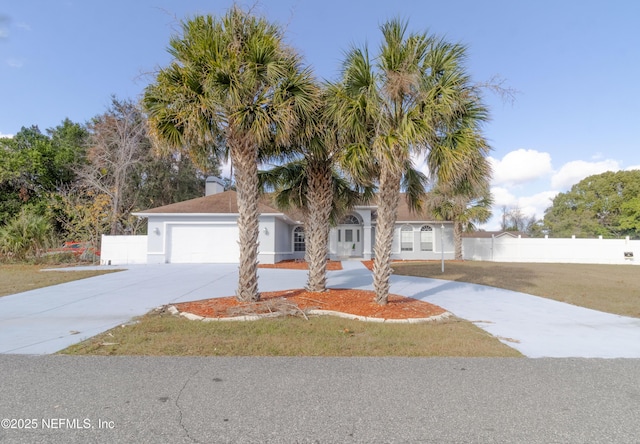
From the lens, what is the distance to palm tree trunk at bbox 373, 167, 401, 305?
8.12 m

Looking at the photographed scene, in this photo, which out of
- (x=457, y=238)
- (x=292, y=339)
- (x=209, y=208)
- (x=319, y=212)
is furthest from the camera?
(x=457, y=238)

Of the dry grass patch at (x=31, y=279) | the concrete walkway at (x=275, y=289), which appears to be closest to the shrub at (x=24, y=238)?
the dry grass patch at (x=31, y=279)

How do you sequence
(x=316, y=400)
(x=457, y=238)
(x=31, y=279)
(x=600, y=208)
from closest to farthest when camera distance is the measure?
1. (x=316, y=400)
2. (x=31, y=279)
3. (x=457, y=238)
4. (x=600, y=208)

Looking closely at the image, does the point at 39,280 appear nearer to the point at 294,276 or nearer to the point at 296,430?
the point at 294,276

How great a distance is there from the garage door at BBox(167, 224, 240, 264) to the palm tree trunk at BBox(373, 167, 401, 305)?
1284cm

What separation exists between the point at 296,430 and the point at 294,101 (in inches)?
256

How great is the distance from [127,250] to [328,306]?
51.8ft

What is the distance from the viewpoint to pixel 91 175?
25.5m

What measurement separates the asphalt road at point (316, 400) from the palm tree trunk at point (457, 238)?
20.6 metres

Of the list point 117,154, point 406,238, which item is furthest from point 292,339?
point 117,154

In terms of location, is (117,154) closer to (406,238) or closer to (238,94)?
(406,238)

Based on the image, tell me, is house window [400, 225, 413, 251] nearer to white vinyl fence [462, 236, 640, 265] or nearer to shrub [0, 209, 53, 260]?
white vinyl fence [462, 236, 640, 265]

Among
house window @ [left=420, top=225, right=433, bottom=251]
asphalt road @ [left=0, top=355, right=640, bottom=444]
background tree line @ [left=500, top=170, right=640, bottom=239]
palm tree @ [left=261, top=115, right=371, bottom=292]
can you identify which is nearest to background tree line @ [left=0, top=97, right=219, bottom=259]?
palm tree @ [left=261, top=115, right=371, bottom=292]

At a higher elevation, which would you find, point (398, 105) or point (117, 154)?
point (117, 154)
